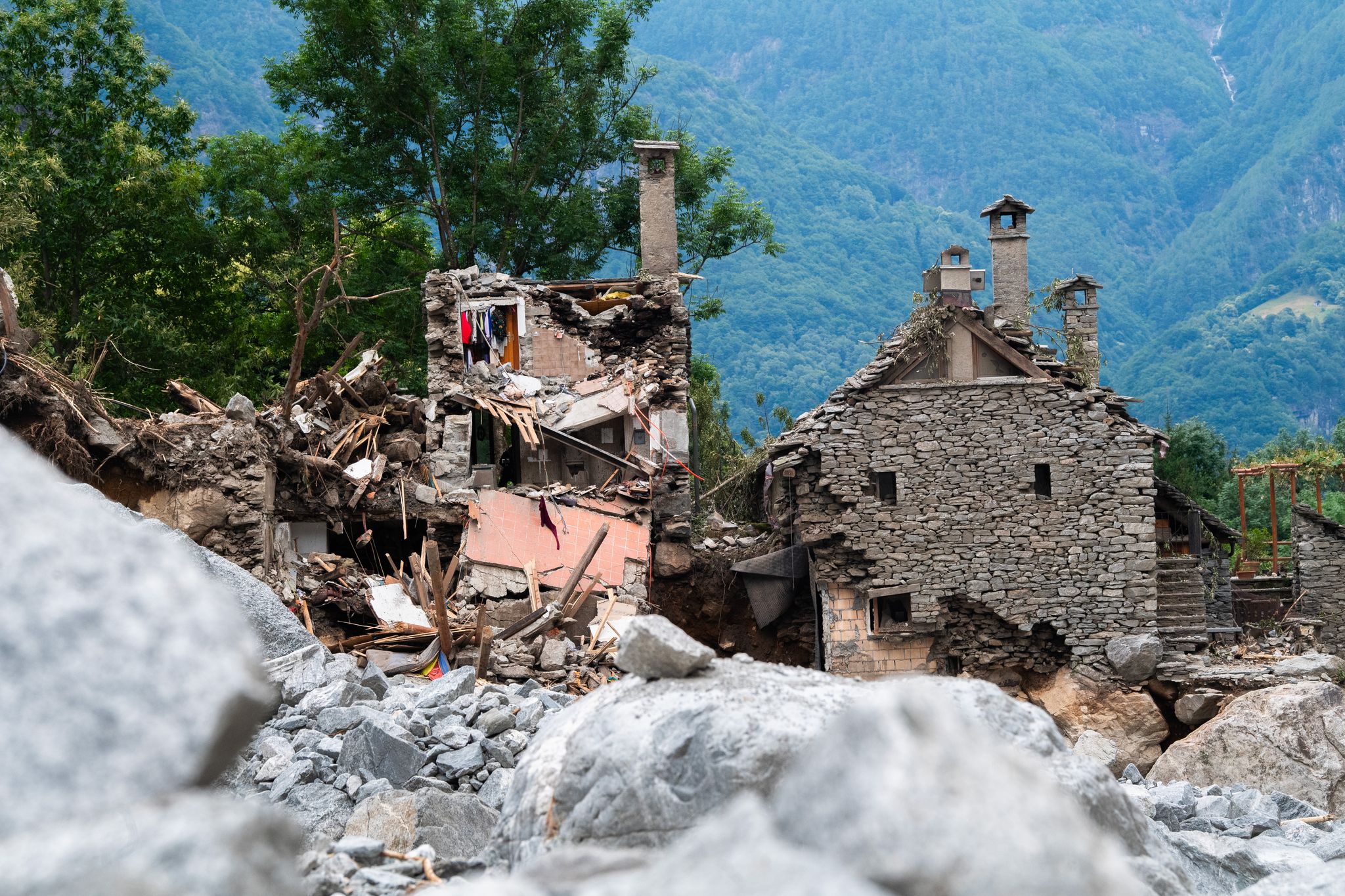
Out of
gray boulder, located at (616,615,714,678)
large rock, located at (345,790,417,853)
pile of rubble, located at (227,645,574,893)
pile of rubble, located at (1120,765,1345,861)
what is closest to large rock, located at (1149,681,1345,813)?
pile of rubble, located at (1120,765,1345,861)

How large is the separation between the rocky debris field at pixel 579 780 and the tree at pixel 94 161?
22.7m

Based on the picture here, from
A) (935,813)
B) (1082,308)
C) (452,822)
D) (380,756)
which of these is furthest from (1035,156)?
(935,813)

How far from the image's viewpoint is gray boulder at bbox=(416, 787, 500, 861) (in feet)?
19.1

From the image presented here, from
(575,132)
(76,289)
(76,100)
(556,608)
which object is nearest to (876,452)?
(556,608)

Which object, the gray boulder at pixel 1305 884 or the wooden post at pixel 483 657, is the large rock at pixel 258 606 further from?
the gray boulder at pixel 1305 884

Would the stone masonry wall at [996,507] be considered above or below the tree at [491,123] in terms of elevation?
below

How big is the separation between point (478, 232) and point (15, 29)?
1020 cm

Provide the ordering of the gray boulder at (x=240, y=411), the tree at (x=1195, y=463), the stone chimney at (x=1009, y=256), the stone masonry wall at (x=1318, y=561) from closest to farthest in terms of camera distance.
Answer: the gray boulder at (x=240, y=411) < the stone chimney at (x=1009, y=256) < the stone masonry wall at (x=1318, y=561) < the tree at (x=1195, y=463)

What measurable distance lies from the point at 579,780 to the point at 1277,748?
10.5 metres

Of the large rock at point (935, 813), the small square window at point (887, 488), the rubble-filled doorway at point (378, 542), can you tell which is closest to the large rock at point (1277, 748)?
the small square window at point (887, 488)

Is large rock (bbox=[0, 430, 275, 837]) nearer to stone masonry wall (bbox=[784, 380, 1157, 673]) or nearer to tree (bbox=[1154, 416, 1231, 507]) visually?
stone masonry wall (bbox=[784, 380, 1157, 673])

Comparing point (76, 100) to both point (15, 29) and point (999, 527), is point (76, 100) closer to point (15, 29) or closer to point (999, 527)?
point (15, 29)

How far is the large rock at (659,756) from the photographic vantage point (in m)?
3.92

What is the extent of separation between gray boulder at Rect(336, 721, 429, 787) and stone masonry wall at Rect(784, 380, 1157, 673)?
11.0 meters
